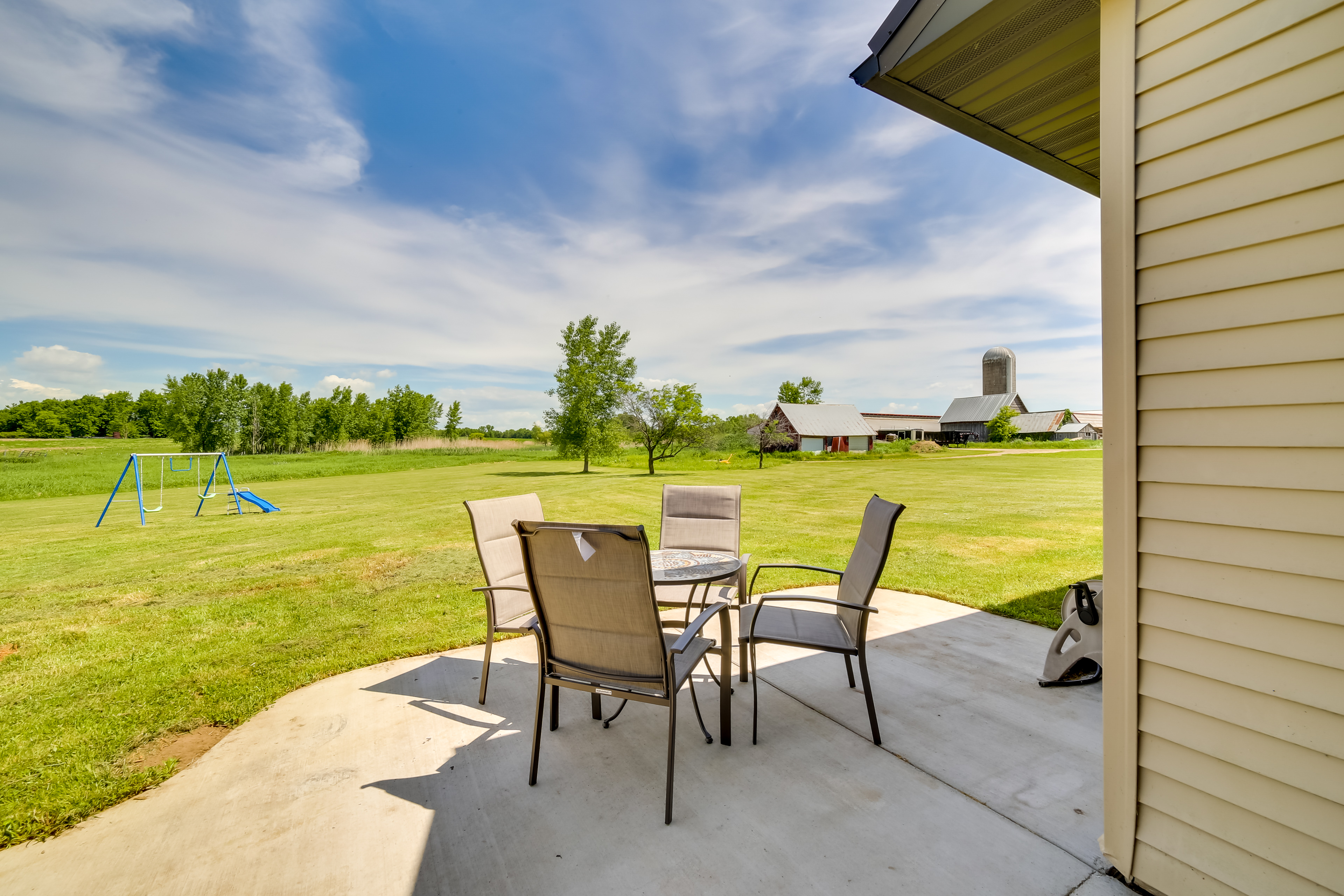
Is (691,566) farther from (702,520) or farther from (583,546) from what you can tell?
Answer: (583,546)

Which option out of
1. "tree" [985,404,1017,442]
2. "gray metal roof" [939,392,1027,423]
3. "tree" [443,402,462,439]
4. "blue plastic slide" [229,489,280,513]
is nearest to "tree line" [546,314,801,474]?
"blue plastic slide" [229,489,280,513]

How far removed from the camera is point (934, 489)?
15.1 meters

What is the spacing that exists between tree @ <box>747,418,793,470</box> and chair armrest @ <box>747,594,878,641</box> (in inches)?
986

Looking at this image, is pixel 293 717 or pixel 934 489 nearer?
pixel 293 717

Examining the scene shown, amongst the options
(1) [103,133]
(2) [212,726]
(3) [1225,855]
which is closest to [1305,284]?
(3) [1225,855]

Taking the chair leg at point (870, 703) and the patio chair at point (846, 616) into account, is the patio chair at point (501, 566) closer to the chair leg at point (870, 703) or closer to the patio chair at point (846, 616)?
the patio chair at point (846, 616)

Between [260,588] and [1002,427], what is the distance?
169ft

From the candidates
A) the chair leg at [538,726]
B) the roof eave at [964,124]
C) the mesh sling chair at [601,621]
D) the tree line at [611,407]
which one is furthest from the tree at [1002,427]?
the chair leg at [538,726]

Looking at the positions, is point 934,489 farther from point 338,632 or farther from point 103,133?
point 103,133

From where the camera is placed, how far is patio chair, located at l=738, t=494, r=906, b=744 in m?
2.33

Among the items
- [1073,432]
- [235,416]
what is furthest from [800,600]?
[1073,432]

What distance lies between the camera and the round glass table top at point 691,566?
270 cm

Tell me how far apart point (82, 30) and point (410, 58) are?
14.0ft

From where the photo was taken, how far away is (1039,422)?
45.9m
